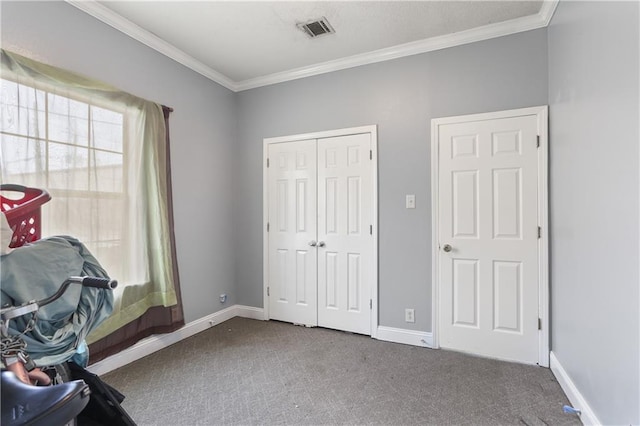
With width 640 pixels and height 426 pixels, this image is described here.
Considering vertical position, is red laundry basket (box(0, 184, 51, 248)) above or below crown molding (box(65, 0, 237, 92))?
below

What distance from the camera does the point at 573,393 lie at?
185 cm

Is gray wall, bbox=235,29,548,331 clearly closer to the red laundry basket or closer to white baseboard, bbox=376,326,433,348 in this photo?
white baseboard, bbox=376,326,433,348

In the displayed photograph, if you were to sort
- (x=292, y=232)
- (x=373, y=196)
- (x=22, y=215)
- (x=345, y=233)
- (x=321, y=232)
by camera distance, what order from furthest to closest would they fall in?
(x=292, y=232) → (x=321, y=232) → (x=345, y=233) → (x=373, y=196) → (x=22, y=215)

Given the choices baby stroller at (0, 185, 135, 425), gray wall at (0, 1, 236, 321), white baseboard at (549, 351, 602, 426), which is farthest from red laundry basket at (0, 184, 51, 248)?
white baseboard at (549, 351, 602, 426)

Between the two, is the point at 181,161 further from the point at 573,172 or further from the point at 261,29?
the point at 573,172

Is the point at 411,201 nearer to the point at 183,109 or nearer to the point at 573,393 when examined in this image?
the point at 573,393

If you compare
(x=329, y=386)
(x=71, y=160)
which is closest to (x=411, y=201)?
(x=329, y=386)

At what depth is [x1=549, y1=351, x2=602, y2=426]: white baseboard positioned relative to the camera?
163cm

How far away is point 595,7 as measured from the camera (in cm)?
157

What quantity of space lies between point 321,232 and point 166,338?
1.73 m

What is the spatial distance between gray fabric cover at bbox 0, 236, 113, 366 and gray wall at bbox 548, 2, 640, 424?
7.05 ft

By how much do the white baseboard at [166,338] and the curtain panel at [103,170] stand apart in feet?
0.41

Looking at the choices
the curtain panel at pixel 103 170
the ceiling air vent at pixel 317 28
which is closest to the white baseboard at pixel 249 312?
the curtain panel at pixel 103 170

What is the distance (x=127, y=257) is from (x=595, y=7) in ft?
11.1
